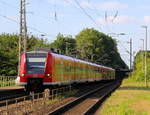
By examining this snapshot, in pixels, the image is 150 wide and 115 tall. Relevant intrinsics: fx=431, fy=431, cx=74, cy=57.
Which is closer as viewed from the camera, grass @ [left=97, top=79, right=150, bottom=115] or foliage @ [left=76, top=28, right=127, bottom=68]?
grass @ [left=97, top=79, right=150, bottom=115]

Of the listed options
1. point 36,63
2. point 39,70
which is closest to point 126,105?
point 39,70

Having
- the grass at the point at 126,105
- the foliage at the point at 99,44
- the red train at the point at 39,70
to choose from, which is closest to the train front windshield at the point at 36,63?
the red train at the point at 39,70

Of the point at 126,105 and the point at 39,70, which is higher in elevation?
the point at 39,70

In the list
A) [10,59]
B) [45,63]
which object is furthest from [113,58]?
[45,63]

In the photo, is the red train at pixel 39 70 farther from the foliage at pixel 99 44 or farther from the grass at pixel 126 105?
the foliage at pixel 99 44

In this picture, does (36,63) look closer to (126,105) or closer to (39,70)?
(39,70)

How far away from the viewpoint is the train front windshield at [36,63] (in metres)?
28.0

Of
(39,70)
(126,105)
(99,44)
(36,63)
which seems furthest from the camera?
(99,44)

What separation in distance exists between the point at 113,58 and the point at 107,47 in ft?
18.4

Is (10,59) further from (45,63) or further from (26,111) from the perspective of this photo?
(26,111)

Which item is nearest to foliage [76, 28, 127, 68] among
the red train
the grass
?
the grass

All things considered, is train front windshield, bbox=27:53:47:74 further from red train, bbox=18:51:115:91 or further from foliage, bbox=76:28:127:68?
foliage, bbox=76:28:127:68

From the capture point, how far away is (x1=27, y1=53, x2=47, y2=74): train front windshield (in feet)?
91.7

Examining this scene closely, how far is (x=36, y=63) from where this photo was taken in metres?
28.1
